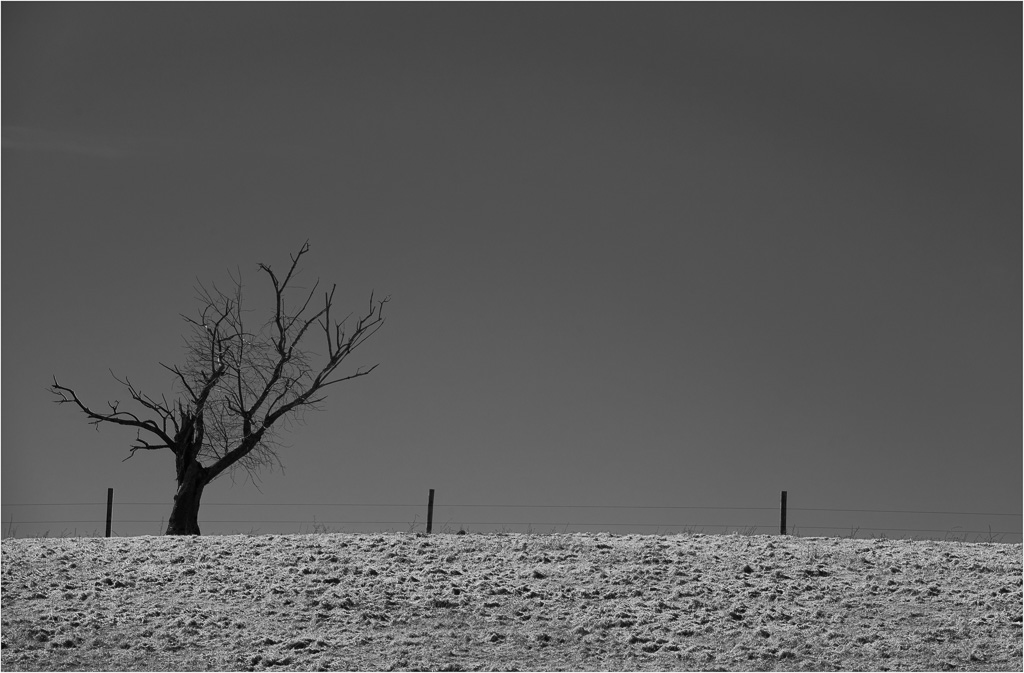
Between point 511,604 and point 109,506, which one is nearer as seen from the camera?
point 511,604

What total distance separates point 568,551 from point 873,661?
749cm

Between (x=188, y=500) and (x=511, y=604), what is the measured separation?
40.4 feet

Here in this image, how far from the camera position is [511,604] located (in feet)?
62.5

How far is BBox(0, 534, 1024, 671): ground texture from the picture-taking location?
16.7 meters

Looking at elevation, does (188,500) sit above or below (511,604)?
above

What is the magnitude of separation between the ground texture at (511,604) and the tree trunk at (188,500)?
3.90m

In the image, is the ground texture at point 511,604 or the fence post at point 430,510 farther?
the fence post at point 430,510

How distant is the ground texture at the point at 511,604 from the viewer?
16656 millimetres

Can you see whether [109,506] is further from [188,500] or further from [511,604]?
[511,604]

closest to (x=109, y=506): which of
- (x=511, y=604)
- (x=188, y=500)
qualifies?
(x=188, y=500)

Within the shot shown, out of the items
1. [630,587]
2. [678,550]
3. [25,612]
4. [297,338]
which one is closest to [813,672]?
[630,587]

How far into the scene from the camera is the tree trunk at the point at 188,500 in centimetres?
2805

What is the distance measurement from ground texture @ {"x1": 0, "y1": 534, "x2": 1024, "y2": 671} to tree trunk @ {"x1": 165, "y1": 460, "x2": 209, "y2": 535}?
3.90 meters

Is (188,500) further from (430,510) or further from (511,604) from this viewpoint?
(511,604)
